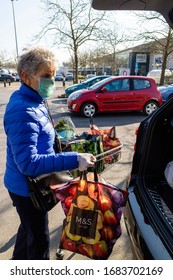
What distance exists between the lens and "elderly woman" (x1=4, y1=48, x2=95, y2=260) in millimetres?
1539

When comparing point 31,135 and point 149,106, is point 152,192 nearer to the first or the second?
point 31,135

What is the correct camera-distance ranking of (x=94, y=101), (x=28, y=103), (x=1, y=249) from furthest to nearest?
(x=94, y=101) < (x=1, y=249) < (x=28, y=103)

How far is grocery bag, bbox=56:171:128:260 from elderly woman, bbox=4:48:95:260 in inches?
7.0

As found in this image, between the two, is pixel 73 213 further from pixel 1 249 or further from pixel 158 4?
pixel 158 4

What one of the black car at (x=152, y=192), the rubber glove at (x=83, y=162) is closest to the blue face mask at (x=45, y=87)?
the rubber glove at (x=83, y=162)

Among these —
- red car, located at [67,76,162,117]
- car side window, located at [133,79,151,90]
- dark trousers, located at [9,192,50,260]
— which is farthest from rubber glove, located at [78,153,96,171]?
car side window, located at [133,79,151,90]

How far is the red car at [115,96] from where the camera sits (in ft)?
30.7

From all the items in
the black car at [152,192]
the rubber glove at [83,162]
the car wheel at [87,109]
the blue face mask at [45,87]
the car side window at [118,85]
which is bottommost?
the car wheel at [87,109]

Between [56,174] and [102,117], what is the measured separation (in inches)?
314

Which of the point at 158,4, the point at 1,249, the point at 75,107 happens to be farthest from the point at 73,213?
the point at 75,107

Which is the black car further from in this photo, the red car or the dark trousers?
the red car

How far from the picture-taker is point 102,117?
9.62 m

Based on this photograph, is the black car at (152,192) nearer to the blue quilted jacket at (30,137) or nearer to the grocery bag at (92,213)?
the grocery bag at (92,213)

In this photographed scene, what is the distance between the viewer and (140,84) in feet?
31.4
